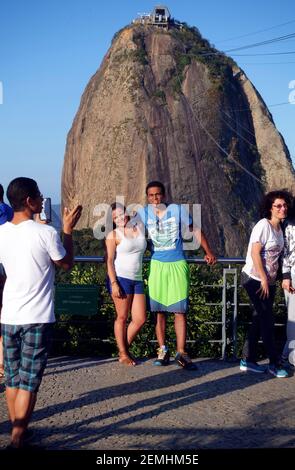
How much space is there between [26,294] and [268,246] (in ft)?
9.24

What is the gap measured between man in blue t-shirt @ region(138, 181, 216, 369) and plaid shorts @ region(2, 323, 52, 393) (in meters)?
2.28

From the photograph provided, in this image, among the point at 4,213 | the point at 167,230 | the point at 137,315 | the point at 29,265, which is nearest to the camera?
the point at 29,265

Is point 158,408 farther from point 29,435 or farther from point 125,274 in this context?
point 125,274

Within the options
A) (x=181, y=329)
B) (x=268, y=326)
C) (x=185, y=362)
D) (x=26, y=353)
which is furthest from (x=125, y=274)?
(x=26, y=353)

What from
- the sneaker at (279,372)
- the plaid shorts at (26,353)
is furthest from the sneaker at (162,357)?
the plaid shorts at (26,353)

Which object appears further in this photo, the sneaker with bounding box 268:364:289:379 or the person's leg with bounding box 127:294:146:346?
the person's leg with bounding box 127:294:146:346

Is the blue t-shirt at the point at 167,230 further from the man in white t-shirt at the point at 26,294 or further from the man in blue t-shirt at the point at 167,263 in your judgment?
the man in white t-shirt at the point at 26,294

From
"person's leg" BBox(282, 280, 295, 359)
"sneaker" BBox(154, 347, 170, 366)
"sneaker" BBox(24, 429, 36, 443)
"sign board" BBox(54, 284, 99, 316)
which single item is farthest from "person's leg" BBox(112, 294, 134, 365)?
"sneaker" BBox(24, 429, 36, 443)

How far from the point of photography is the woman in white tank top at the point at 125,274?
6508 millimetres

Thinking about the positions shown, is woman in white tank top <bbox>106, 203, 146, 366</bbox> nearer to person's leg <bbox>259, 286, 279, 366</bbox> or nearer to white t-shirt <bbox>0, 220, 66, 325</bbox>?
person's leg <bbox>259, 286, 279, 366</bbox>

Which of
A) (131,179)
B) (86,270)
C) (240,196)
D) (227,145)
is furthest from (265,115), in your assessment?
(86,270)

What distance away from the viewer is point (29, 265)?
14.0 feet

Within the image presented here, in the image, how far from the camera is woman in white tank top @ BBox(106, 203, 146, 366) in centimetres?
651

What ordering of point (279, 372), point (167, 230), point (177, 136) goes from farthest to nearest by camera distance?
point (177, 136) < point (167, 230) < point (279, 372)
